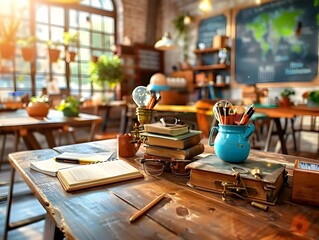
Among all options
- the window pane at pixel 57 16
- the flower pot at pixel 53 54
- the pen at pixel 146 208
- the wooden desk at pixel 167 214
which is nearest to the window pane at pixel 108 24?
the window pane at pixel 57 16

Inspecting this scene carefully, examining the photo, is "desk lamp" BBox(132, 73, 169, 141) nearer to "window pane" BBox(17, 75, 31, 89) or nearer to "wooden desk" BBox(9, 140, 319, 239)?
"wooden desk" BBox(9, 140, 319, 239)

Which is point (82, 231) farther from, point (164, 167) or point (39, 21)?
point (39, 21)

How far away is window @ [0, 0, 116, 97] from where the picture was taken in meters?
4.88

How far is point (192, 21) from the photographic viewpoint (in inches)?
248

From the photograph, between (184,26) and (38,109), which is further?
(184,26)

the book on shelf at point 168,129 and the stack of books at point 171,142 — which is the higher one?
the book on shelf at point 168,129

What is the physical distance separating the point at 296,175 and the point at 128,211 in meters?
0.45

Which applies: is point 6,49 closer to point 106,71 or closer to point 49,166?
point 106,71

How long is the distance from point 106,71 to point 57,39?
3.63 ft

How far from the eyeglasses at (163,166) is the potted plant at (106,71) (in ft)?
15.3

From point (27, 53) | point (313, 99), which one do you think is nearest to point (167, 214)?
point (313, 99)

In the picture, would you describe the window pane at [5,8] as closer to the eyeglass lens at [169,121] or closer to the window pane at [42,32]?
the window pane at [42,32]

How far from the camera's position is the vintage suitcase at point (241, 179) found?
71cm

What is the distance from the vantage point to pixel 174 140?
0.96 m
